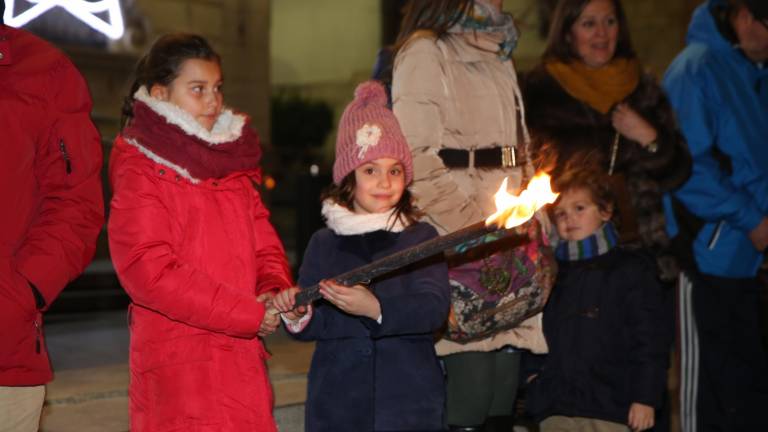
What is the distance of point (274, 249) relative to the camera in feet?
12.8

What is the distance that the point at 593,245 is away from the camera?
15.5 ft

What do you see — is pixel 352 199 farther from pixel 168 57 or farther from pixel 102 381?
pixel 102 381

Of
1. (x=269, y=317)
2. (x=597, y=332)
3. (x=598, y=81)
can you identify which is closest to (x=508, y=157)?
(x=597, y=332)

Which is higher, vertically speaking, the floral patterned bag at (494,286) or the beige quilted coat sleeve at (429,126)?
the beige quilted coat sleeve at (429,126)

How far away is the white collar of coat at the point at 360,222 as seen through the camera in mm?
3814

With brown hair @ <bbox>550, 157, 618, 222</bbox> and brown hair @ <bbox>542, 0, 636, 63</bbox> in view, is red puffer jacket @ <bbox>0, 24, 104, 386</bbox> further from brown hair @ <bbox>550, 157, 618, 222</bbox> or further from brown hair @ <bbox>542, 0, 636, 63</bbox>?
brown hair @ <bbox>542, 0, 636, 63</bbox>

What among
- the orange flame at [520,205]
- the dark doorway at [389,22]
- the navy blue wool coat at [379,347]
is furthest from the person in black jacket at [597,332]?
the dark doorway at [389,22]

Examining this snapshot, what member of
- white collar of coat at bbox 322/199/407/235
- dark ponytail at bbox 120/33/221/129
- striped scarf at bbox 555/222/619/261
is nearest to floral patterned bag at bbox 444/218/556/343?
white collar of coat at bbox 322/199/407/235

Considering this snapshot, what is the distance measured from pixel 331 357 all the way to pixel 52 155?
1177 millimetres

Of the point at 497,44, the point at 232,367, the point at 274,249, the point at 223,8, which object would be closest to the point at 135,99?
the point at 274,249

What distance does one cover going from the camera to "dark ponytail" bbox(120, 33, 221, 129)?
3764 mm

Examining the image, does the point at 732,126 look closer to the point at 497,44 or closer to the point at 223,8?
the point at 497,44

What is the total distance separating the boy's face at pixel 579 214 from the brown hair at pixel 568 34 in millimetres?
764

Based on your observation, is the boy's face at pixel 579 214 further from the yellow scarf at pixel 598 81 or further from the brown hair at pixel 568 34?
the brown hair at pixel 568 34
